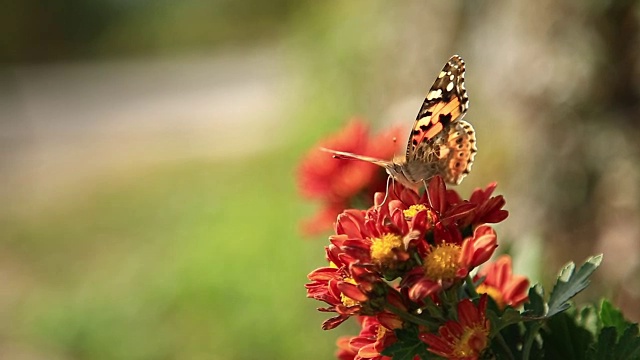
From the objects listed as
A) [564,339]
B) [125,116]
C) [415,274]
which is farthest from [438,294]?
[125,116]

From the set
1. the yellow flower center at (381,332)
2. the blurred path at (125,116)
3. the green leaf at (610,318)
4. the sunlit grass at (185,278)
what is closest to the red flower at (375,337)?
the yellow flower center at (381,332)

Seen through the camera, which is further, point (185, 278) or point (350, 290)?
point (185, 278)

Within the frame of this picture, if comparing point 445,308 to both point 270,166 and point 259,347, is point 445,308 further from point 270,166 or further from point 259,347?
point 270,166

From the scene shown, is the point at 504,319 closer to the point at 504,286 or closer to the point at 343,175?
the point at 504,286

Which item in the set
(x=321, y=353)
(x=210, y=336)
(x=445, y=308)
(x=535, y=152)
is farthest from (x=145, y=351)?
(x=445, y=308)

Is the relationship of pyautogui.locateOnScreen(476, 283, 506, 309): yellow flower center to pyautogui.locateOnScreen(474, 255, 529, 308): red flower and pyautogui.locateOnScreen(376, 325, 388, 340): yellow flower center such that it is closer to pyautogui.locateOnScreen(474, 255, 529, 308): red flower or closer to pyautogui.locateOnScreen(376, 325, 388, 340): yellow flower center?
pyautogui.locateOnScreen(474, 255, 529, 308): red flower

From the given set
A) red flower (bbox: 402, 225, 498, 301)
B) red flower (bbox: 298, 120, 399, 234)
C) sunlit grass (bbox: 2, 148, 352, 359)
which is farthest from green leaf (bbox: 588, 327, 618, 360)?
sunlit grass (bbox: 2, 148, 352, 359)

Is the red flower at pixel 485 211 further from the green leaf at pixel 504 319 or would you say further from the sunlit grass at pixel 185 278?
the sunlit grass at pixel 185 278
